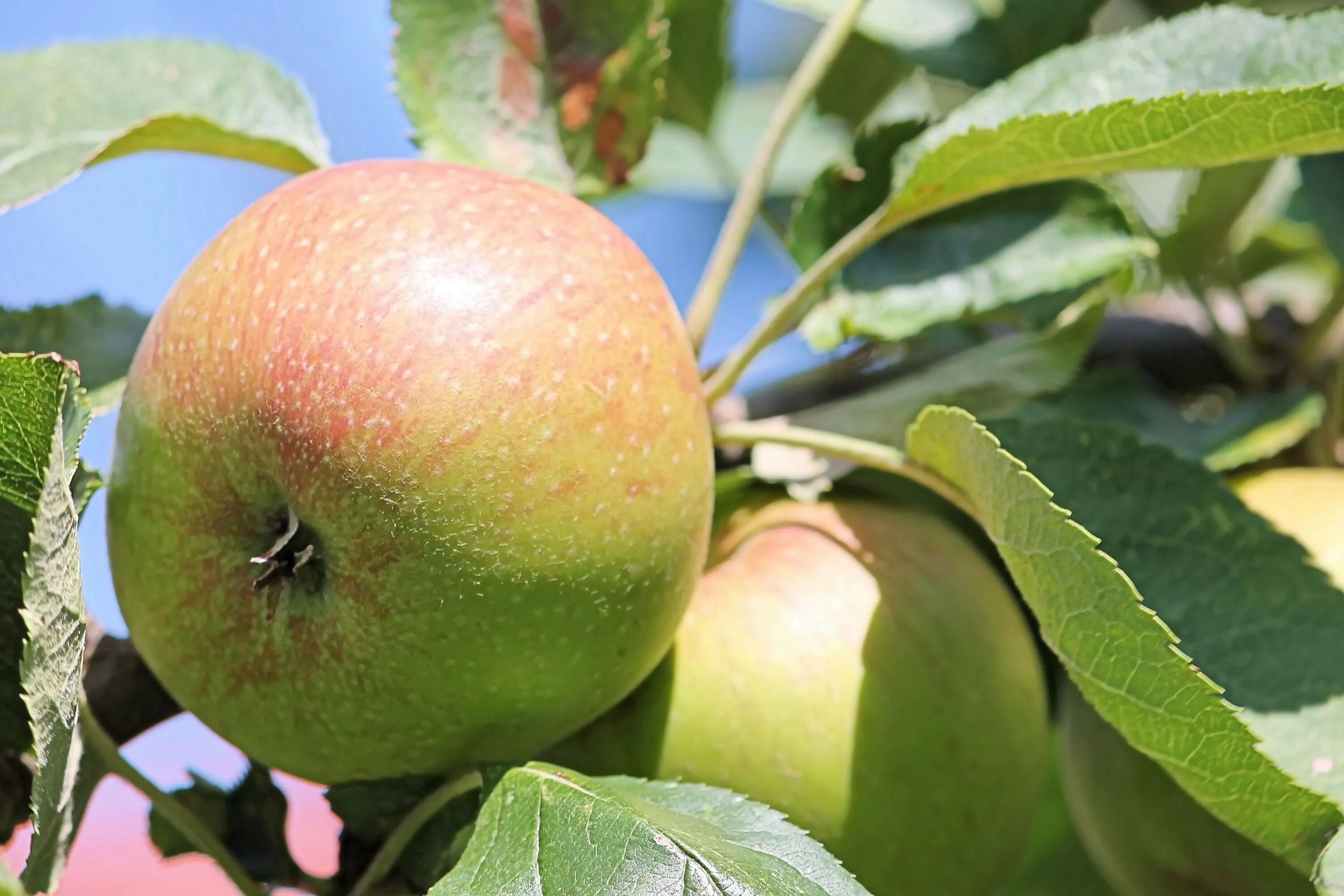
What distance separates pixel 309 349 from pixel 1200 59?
21.1 inches

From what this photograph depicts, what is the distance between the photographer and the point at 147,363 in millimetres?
633

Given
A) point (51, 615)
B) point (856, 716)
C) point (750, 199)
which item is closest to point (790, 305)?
point (750, 199)

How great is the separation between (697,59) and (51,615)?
0.77 meters

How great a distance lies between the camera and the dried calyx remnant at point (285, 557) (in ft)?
1.97

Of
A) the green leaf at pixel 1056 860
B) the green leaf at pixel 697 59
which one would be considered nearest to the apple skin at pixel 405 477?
the green leaf at pixel 697 59

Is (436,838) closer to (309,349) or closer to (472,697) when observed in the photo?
(472,697)

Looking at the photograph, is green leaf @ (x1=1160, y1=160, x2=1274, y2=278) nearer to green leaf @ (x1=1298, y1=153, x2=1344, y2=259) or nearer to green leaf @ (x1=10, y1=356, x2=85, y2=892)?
green leaf @ (x1=1298, y1=153, x2=1344, y2=259)

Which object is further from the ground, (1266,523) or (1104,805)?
(1266,523)

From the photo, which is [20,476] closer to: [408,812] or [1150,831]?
[408,812]

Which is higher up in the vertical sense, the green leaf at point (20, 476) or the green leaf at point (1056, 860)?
the green leaf at point (20, 476)

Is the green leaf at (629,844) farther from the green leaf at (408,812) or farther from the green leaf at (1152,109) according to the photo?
the green leaf at (1152,109)

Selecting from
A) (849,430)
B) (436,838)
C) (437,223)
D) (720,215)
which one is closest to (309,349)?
(437,223)

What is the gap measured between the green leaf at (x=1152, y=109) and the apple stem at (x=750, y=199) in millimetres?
85

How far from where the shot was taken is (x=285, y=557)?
0.61 meters
